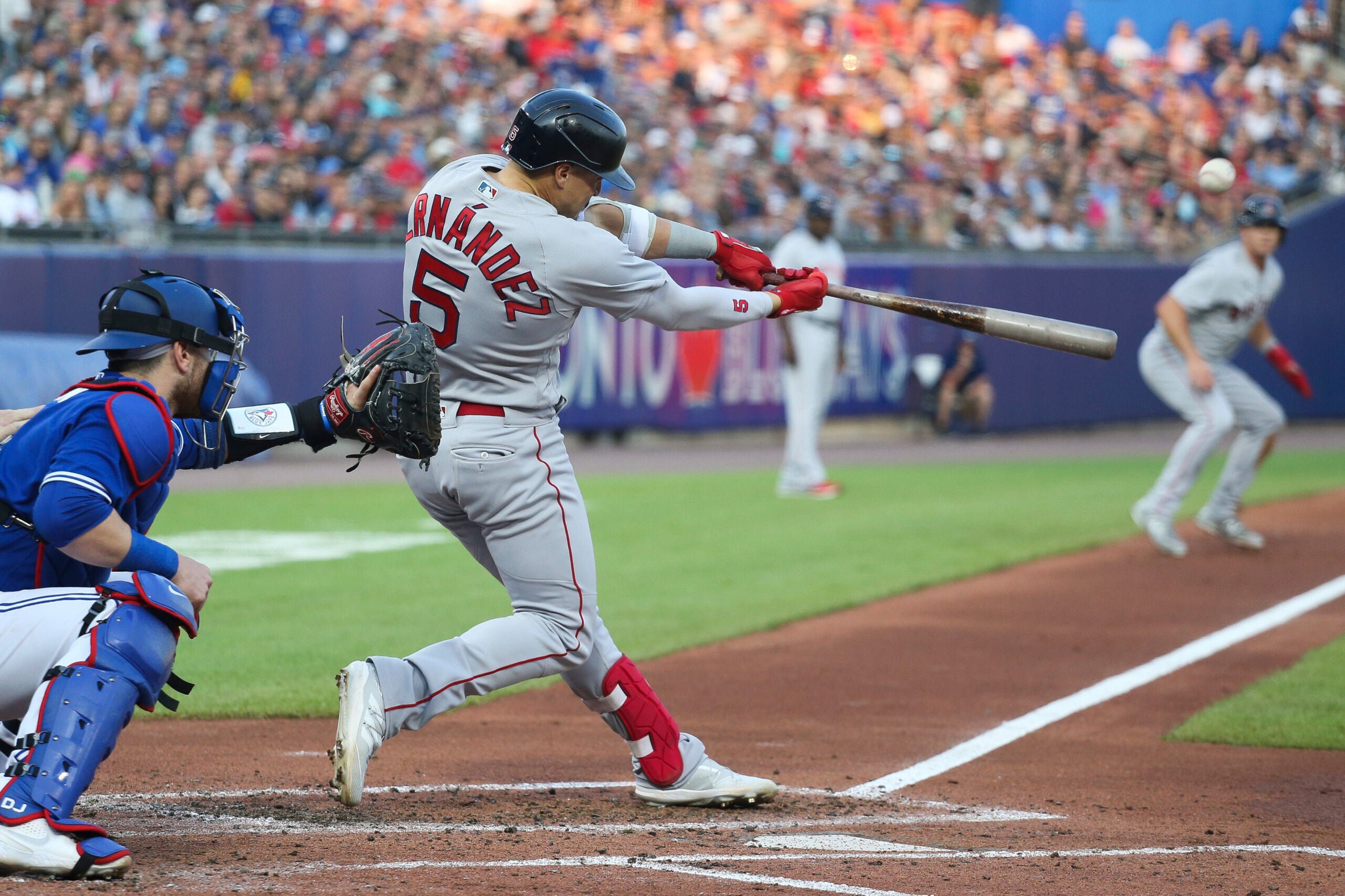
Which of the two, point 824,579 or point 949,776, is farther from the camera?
point 824,579

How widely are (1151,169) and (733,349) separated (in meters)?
8.56

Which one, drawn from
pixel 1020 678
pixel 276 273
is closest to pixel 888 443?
pixel 276 273

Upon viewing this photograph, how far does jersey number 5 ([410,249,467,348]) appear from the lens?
3996mm

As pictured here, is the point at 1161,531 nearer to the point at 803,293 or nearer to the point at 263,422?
the point at 803,293

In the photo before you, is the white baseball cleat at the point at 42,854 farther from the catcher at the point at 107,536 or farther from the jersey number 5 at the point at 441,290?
the jersey number 5 at the point at 441,290

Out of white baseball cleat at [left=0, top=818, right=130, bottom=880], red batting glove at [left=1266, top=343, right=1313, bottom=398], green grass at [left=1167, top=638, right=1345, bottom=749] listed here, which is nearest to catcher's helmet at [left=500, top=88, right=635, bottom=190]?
white baseball cleat at [left=0, top=818, right=130, bottom=880]

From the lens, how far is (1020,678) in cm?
643

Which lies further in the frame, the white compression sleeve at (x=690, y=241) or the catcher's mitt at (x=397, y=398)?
the white compression sleeve at (x=690, y=241)

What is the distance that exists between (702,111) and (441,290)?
18.0 metres

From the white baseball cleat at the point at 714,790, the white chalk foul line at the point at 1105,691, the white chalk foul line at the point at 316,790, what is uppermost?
the white baseball cleat at the point at 714,790

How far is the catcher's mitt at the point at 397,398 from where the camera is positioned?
3.75 metres

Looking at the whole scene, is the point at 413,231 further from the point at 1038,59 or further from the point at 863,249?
the point at 1038,59

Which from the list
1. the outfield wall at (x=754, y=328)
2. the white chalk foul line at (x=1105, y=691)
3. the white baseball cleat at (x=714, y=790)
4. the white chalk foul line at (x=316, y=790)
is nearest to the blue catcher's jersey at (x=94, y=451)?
the white chalk foul line at (x=316, y=790)

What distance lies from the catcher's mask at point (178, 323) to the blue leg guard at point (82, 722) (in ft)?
1.85
